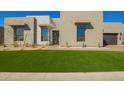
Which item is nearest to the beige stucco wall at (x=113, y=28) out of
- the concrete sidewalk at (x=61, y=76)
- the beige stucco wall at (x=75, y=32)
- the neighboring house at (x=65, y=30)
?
the neighboring house at (x=65, y=30)

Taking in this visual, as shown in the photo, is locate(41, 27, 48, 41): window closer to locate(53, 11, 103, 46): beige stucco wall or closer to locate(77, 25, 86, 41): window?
locate(53, 11, 103, 46): beige stucco wall

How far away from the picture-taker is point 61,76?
8.84 m

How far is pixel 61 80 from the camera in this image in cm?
830

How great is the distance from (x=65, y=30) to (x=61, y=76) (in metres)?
16.1

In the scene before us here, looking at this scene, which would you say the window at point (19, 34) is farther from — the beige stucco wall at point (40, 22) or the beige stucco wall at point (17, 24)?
the beige stucco wall at point (40, 22)

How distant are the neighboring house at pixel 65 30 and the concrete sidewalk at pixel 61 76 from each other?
51.0ft

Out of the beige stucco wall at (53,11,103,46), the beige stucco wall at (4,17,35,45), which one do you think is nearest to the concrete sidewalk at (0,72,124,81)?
the beige stucco wall at (53,11,103,46)

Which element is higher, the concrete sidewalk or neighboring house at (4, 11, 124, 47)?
neighboring house at (4, 11, 124, 47)

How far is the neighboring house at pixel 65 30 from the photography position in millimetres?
24750

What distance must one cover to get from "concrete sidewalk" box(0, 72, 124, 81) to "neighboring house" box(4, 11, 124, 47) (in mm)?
15552

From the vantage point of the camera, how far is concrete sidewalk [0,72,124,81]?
846cm
